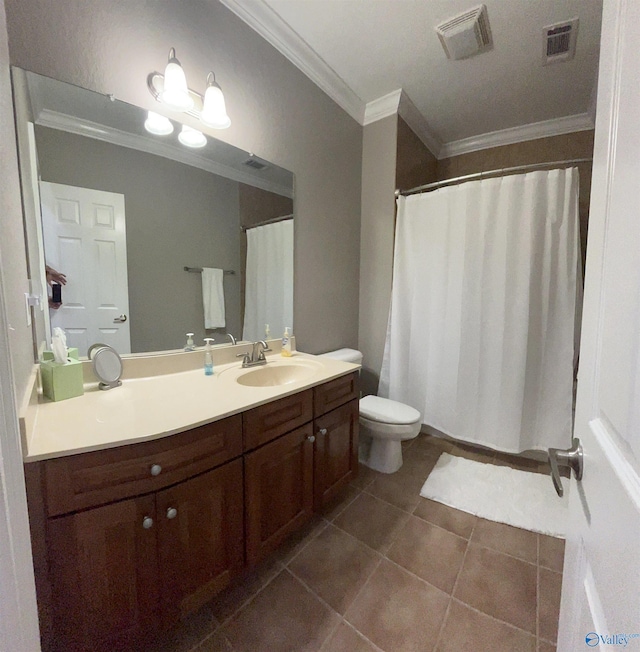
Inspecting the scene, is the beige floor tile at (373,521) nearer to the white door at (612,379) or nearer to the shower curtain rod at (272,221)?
the white door at (612,379)

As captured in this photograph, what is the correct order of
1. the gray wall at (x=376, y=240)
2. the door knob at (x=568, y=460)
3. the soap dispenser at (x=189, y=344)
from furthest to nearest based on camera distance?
the gray wall at (x=376, y=240) → the soap dispenser at (x=189, y=344) → the door knob at (x=568, y=460)

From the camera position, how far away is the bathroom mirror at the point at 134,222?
1.01m

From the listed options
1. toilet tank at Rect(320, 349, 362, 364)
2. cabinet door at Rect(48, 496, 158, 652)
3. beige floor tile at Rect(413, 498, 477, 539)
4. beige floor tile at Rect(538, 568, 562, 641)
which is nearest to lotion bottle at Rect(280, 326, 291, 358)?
toilet tank at Rect(320, 349, 362, 364)

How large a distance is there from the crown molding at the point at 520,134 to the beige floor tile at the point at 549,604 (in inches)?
122

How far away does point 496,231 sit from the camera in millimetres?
1915

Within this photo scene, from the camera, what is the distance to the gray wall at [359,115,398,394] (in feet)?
7.30

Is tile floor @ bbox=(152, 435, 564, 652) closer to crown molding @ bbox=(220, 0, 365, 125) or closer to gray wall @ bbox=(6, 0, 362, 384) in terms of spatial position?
gray wall @ bbox=(6, 0, 362, 384)

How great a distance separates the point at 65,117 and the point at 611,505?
1.78 metres

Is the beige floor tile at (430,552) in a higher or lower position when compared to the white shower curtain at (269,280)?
lower

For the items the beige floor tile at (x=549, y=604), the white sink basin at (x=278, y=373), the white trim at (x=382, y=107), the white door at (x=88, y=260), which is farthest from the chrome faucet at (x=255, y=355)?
the white trim at (x=382, y=107)

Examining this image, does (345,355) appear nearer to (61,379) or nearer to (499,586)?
(499,586)

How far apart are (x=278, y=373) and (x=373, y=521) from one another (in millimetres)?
934

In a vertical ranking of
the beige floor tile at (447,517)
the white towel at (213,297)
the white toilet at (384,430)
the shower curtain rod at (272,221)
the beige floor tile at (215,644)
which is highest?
the shower curtain rod at (272,221)

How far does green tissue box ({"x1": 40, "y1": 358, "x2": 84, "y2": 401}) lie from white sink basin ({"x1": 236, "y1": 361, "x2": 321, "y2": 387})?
63cm
